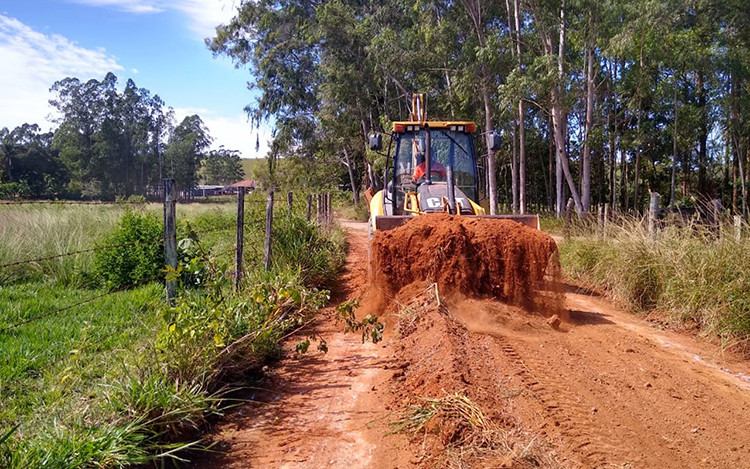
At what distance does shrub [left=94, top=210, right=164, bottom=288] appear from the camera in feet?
29.6

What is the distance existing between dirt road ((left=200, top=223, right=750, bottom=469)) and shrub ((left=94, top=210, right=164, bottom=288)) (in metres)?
3.81

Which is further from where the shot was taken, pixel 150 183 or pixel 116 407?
pixel 150 183

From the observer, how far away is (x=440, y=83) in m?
29.0

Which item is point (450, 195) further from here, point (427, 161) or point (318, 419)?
point (318, 419)

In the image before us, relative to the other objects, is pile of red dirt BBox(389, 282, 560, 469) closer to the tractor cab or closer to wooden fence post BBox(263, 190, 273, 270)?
wooden fence post BBox(263, 190, 273, 270)

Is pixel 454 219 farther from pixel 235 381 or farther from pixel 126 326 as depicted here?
pixel 126 326

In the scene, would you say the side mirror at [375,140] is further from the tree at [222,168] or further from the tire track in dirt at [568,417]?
the tree at [222,168]

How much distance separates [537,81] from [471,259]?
12.9 meters

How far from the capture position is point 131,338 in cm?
579

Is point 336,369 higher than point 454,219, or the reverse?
point 454,219

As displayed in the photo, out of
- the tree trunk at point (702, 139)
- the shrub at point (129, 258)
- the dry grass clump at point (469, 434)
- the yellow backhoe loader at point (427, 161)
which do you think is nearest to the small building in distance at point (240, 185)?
the shrub at point (129, 258)

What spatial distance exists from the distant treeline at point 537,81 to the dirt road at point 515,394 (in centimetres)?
831

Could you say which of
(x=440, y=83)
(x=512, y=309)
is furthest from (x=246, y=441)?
(x=440, y=83)

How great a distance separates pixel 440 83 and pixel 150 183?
50.2 meters
